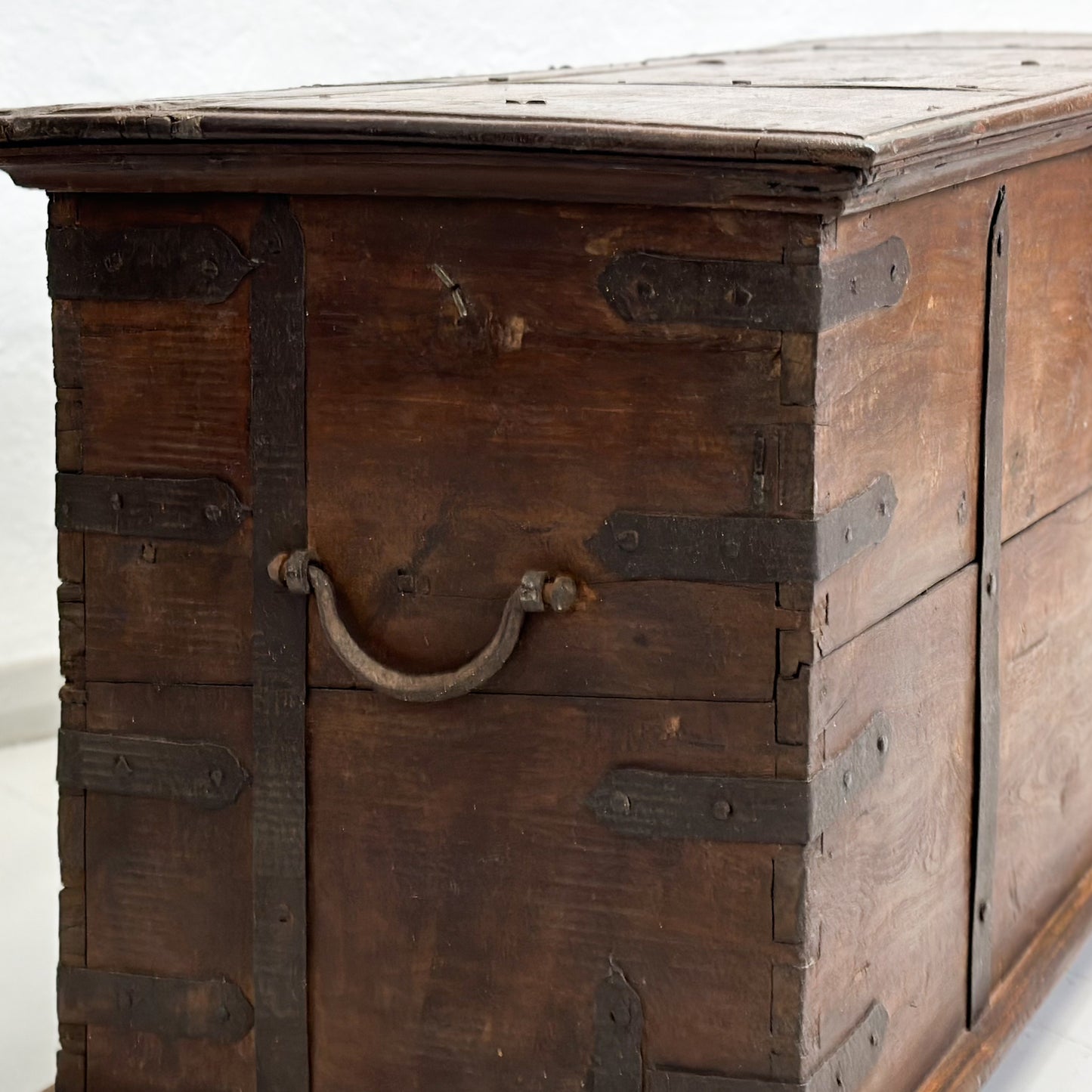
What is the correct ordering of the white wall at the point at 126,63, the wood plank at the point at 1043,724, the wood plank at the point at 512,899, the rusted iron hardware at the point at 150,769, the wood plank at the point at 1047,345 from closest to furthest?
1. the wood plank at the point at 512,899
2. the rusted iron hardware at the point at 150,769
3. the wood plank at the point at 1047,345
4. the wood plank at the point at 1043,724
5. the white wall at the point at 126,63

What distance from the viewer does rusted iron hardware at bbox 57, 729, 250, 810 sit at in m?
1.92

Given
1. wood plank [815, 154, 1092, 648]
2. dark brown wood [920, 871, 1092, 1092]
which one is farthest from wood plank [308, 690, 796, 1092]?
dark brown wood [920, 871, 1092, 1092]

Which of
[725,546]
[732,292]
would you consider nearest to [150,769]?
[725,546]

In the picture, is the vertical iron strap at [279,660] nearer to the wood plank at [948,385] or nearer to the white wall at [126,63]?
the wood plank at [948,385]

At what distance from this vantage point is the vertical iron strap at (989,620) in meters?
2.14

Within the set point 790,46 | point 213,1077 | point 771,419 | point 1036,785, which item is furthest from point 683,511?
point 790,46

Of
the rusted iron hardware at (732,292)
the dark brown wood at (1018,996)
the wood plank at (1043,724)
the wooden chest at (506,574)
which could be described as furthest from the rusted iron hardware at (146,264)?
the dark brown wood at (1018,996)

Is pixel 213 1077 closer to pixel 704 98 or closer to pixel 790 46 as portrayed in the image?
pixel 704 98

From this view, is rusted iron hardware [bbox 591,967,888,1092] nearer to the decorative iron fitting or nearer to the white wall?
the decorative iron fitting

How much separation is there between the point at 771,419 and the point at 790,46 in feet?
6.84

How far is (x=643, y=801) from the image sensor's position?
5.91 ft

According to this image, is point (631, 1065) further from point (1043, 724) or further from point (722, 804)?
point (1043, 724)

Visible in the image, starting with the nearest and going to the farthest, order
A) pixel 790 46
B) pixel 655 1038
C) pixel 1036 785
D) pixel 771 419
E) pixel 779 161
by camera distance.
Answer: pixel 779 161
pixel 771 419
pixel 655 1038
pixel 1036 785
pixel 790 46

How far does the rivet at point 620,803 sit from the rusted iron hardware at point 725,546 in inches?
8.2
